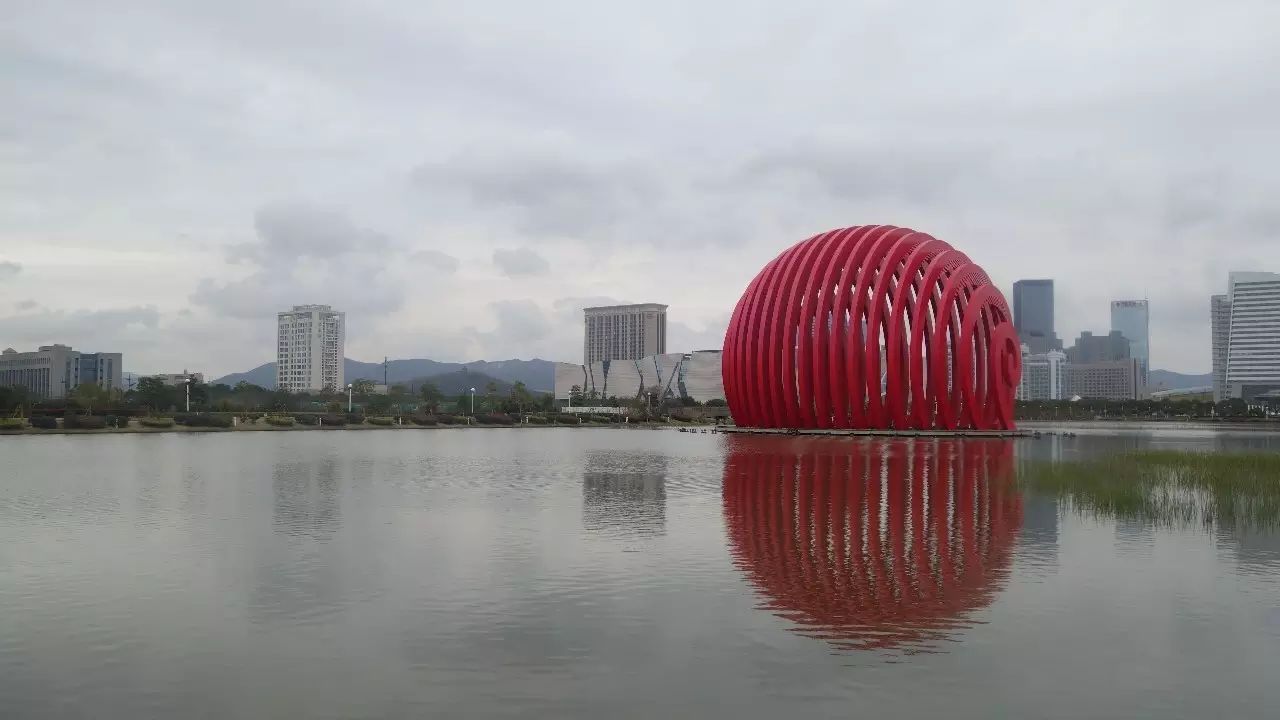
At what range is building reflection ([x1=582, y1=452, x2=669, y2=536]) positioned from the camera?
13242 millimetres

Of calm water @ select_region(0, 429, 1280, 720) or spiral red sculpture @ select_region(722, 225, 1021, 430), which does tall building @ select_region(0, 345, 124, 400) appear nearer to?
spiral red sculpture @ select_region(722, 225, 1021, 430)

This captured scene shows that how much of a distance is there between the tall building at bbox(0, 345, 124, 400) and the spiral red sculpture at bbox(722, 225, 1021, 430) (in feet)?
395

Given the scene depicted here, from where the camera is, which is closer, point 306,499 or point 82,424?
point 306,499

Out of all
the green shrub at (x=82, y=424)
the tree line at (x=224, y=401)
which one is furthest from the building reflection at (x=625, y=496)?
the tree line at (x=224, y=401)

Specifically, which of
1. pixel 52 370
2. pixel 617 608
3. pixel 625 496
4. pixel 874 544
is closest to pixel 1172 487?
pixel 874 544

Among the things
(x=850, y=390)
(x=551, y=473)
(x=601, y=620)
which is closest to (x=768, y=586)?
(x=601, y=620)

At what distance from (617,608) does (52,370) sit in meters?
162

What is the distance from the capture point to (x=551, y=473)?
22.1 m

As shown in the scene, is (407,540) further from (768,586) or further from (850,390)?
(850,390)

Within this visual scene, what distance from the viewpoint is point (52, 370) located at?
479 ft

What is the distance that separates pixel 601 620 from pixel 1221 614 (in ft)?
16.4

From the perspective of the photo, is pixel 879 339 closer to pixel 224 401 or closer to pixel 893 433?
pixel 893 433

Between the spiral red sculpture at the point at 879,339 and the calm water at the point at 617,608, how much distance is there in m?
26.7

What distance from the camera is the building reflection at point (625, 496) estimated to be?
521 inches
